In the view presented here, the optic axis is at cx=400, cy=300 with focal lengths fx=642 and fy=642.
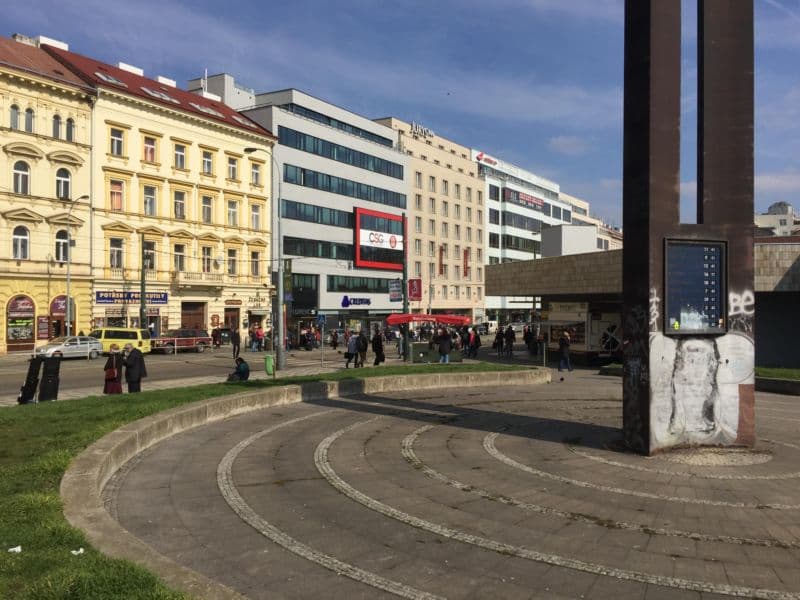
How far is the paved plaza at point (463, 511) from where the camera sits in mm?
6008

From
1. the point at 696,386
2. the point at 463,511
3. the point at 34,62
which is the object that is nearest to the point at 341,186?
the point at 34,62

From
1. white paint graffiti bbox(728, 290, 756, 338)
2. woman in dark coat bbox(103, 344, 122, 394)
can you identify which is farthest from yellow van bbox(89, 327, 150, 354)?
white paint graffiti bbox(728, 290, 756, 338)

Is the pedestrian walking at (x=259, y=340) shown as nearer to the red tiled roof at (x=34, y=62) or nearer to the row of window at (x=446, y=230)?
the red tiled roof at (x=34, y=62)

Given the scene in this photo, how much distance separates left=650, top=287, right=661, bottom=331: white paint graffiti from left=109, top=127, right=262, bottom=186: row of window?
1619 inches

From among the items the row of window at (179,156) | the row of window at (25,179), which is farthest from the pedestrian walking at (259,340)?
the row of window at (25,179)

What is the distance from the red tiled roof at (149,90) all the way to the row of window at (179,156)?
104 inches

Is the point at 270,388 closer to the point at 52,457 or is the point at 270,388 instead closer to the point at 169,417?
the point at 169,417

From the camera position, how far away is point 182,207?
4819 cm

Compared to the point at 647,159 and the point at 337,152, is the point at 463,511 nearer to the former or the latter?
the point at 647,159

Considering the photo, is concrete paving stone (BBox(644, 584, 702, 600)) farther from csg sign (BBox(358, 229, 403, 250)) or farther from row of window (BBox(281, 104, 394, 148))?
csg sign (BBox(358, 229, 403, 250))

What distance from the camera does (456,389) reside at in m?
20.5

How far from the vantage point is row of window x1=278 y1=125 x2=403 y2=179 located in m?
57.8

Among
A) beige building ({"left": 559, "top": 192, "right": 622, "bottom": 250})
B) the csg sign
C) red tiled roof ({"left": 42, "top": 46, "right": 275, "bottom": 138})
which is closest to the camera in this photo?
red tiled roof ({"left": 42, "top": 46, "right": 275, "bottom": 138})

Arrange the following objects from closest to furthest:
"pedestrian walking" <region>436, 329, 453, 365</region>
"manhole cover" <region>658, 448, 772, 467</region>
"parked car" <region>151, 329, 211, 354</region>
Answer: "manhole cover" <region>658, 448, 772, 467</region> < "pedestrian walking" <region>436, 329, 453, 365</region> < "parked car" <region>151, 329, 211, 354</region>
